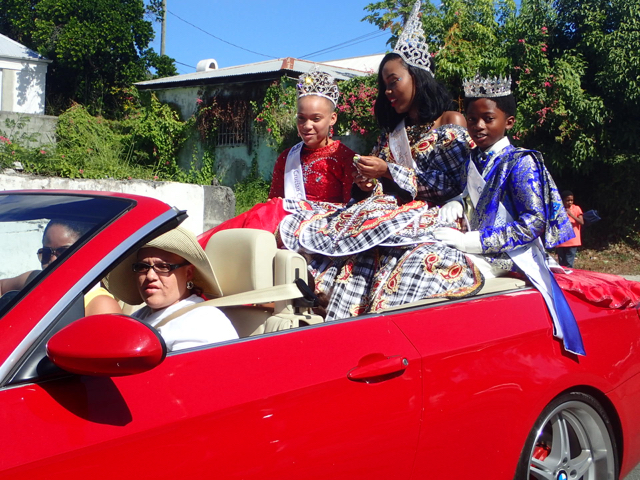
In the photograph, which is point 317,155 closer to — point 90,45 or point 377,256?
point 377,256

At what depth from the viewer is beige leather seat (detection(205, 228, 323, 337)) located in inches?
94.2

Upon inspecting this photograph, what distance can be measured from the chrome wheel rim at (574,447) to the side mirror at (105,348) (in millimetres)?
1727

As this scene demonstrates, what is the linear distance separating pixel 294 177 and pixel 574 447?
210 centimetres

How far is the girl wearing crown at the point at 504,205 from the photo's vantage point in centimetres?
281

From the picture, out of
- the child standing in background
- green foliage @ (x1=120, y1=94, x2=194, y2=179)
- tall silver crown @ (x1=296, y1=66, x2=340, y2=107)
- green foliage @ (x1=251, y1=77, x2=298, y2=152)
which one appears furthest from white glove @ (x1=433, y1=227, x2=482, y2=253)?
green foliage @ (x1=120, y1=94, x2=194, y2=179)

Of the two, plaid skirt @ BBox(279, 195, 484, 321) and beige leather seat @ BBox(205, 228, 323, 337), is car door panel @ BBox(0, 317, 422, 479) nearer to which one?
beige leather seat @ BBox(205, 228, 323, 337)

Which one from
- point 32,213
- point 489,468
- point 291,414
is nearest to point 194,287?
point 32,213

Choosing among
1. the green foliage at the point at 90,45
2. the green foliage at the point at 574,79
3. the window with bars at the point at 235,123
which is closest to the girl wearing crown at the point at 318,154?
the green foliage at the point at 574,79

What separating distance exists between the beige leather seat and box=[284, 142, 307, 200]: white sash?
1091 mm

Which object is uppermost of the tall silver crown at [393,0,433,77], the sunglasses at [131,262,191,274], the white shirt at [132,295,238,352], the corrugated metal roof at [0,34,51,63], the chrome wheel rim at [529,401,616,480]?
the corrugated metal roof at [0,34,51,63]

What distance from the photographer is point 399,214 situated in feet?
9.62

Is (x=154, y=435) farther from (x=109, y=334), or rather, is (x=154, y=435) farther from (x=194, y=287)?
(x=194, y=287)

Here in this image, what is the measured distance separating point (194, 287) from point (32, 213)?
2.22ft

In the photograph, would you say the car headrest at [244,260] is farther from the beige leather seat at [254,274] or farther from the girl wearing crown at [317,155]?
the girl wearing crown at [317,155]
